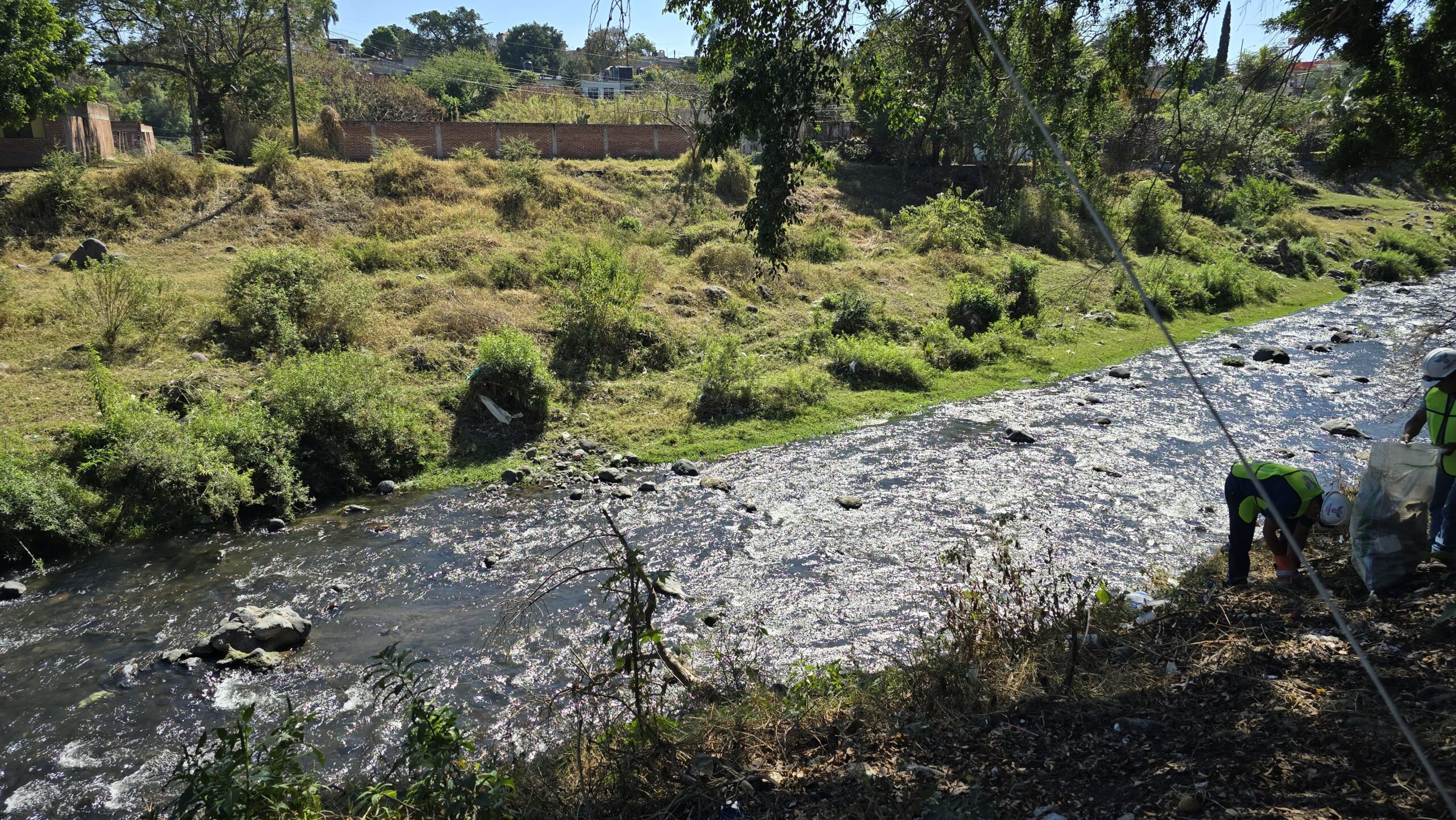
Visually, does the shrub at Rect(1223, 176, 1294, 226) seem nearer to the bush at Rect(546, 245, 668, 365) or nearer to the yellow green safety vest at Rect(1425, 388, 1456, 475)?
the bush at Rect(546, 245, 668, 365)

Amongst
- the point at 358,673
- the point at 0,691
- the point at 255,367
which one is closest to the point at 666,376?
the point at 255,367

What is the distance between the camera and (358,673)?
272 inches

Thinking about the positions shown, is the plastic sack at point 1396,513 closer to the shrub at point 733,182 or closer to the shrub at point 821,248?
the shrub at point 821,248

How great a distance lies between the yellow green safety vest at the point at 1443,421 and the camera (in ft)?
18.8

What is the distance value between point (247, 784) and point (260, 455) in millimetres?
7257

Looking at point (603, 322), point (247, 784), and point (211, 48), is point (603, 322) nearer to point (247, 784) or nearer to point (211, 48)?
point (247, 784)

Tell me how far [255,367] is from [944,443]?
10.6m

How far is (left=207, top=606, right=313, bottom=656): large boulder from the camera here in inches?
281

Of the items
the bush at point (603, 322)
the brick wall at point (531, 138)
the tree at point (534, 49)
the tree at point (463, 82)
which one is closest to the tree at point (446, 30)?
the tree at point (534, 49)

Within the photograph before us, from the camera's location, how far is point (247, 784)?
3.80m

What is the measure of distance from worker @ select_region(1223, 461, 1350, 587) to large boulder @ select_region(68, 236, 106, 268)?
756 inches

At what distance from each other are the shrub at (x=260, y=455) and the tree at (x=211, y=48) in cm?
2154

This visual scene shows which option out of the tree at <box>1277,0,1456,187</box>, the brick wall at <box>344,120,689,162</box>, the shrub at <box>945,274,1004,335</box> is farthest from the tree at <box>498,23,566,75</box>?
the tree at <box>1277,0,1456,187</box>

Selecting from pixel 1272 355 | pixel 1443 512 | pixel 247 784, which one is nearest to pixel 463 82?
pixel 1272 355
